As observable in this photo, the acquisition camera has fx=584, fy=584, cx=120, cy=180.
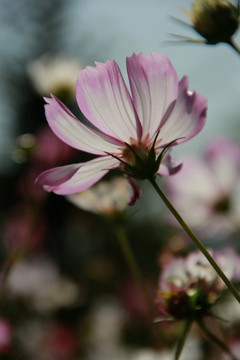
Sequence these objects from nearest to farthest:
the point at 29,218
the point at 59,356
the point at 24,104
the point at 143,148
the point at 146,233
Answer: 1. the point at 143,148
2. the point at 29,218
3. the point at 59,356
4. the point at 146,233
5. the point at 24,104

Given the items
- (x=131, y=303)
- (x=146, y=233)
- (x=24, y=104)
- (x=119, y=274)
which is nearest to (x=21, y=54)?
(x=24, y=104)

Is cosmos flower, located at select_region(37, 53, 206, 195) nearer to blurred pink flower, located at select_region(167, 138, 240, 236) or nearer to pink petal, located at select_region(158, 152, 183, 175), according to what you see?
pink petal, located at select_region(158, 152, 183, 175)

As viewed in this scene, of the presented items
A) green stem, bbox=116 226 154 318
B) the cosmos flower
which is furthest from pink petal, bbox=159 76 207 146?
green stem, bbox=116 226 154 318

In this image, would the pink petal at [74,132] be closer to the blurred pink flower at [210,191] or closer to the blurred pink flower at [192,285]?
the blurred pink flower at [192,285]

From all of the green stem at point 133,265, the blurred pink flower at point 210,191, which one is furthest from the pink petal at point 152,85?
the blurred pink flower at point 210,191

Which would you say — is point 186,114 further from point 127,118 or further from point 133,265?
point 133,265

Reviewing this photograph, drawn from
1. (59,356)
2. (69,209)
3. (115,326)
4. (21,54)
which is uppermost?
(21,54)

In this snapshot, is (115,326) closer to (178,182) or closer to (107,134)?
(178,182)
